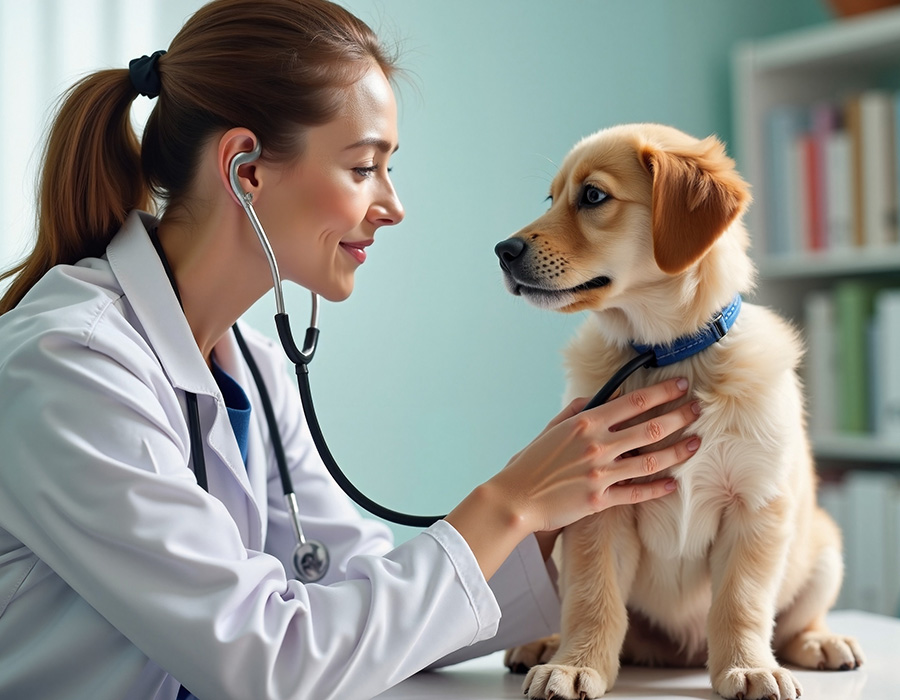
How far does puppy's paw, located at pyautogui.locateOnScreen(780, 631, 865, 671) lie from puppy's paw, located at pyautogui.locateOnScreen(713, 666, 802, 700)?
193 mm

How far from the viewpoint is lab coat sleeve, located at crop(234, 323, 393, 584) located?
1.41 metres

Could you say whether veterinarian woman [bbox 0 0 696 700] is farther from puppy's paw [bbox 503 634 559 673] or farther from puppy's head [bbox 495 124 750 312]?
puppy's head [bbox 495 124 750 312]

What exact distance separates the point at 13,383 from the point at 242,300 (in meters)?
0.37

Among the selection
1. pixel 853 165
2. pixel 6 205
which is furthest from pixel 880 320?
pixel 6 205

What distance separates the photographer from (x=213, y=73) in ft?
3.79

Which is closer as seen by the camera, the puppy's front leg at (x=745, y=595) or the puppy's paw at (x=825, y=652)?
the puppy's front leg at (x=745, y=595)

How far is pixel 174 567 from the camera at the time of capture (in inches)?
35.7

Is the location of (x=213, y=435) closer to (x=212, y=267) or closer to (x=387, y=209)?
(x=212, y=267)

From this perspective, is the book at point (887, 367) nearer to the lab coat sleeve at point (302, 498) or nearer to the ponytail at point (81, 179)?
the lab coat sleeve at point (302, 498)

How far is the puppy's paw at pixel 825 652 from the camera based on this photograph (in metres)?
1.20

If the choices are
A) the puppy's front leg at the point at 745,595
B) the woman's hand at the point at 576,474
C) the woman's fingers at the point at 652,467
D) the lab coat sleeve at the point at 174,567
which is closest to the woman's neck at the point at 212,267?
the lab coat sleeve at the point at 174,567

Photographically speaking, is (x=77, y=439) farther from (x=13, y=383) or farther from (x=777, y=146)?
(x=777, y=146)

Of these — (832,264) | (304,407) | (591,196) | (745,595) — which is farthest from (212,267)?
(832,264)

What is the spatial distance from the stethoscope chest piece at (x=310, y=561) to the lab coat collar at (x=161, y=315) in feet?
0.93
